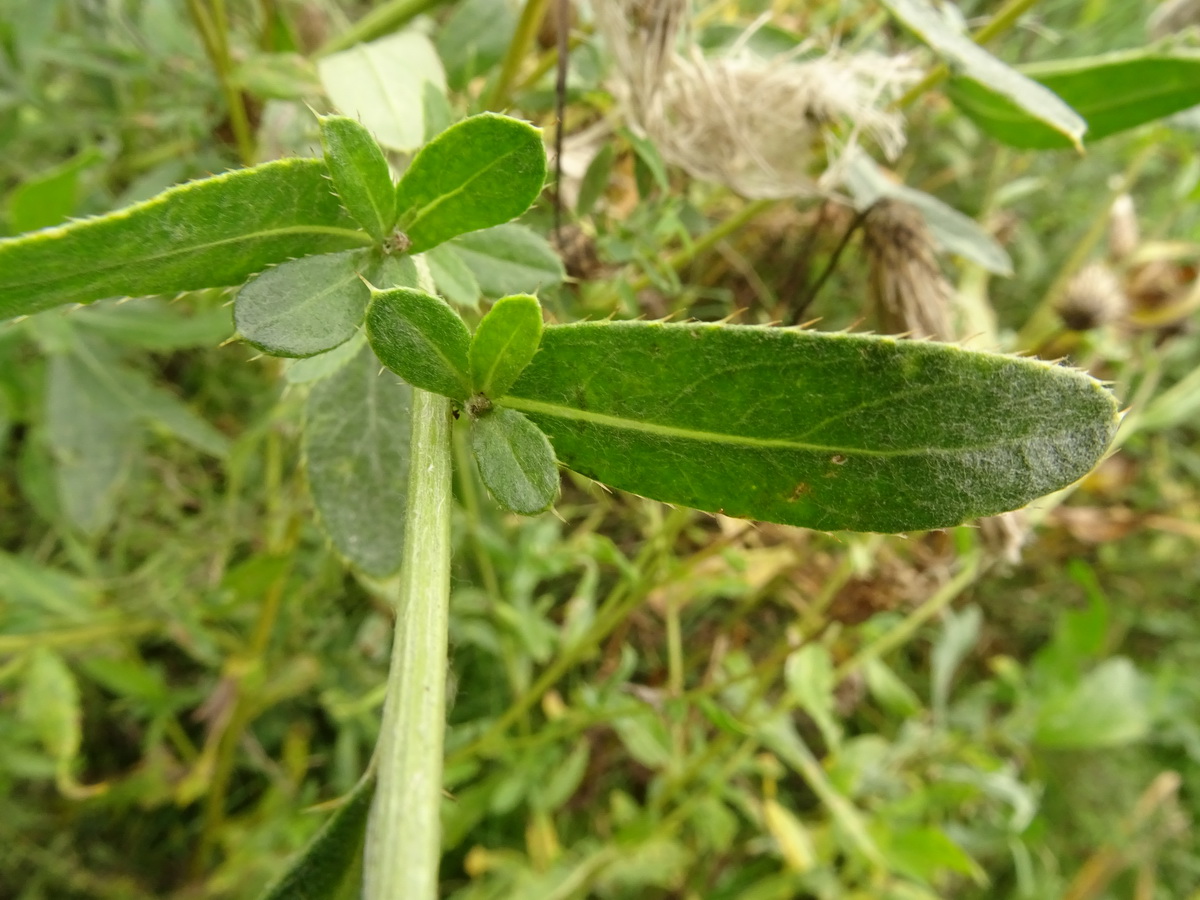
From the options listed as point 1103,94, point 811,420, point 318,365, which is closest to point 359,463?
point 318,365

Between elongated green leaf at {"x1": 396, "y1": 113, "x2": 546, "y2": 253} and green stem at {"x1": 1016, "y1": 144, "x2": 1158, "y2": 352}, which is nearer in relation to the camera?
elongated green leaf at {"x1": 396, "y1": 113, "x2": 546, "y2": 253}

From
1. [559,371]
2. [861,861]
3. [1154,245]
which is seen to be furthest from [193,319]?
[1154,245]

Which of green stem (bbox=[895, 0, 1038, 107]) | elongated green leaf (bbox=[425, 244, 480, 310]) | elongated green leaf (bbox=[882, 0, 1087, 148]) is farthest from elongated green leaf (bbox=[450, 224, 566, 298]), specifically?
green stem (bbox=[895, 0, 1038, 107])

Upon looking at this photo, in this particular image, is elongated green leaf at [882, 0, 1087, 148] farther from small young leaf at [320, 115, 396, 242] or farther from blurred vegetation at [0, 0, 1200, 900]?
small young leaf at [320, 115, 396, 242]

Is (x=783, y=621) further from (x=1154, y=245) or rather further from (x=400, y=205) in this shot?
(x=400, y=205)

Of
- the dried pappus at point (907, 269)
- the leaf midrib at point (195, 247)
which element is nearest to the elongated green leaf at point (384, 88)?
the leaf midrib at point (195, 247)

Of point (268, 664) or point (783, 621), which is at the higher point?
point (268, 664)

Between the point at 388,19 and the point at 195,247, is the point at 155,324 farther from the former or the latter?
the point at 195,247
